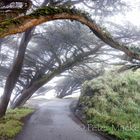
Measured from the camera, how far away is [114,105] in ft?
43.7

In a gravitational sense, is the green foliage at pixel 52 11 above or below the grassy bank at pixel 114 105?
above

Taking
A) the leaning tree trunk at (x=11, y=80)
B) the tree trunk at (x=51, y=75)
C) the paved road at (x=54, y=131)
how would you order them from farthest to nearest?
1. the tree trunk at (x=51, y=75)
2. the leaning tree trunk at (x=11, y=80)
3. the paved road at (x=54, y=131)

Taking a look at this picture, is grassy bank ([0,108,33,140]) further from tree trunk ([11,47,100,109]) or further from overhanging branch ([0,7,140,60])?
overhanging branch ([0,7,140,60])

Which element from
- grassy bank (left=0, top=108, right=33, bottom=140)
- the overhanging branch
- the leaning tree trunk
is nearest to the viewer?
the overhanging branch

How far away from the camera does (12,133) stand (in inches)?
378

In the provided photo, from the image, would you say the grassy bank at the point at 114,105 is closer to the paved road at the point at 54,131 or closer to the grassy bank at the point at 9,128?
the paved road at the point at 54,131

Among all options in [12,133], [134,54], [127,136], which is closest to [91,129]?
[127,136]

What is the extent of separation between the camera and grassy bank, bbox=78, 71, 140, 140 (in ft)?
32.8

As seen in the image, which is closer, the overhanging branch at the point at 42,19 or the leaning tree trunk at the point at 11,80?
the overhanging branch at the point at 42,19

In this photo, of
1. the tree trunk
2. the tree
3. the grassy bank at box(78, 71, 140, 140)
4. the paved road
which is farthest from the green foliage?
the tree trunk

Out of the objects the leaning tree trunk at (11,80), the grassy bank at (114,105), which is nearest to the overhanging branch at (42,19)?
the grassy bank at (114,105)

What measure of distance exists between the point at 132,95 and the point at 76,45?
4.51 metres

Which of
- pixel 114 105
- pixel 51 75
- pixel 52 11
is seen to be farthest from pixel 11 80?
pixel 52 11

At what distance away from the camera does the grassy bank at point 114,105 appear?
32.8 feet
